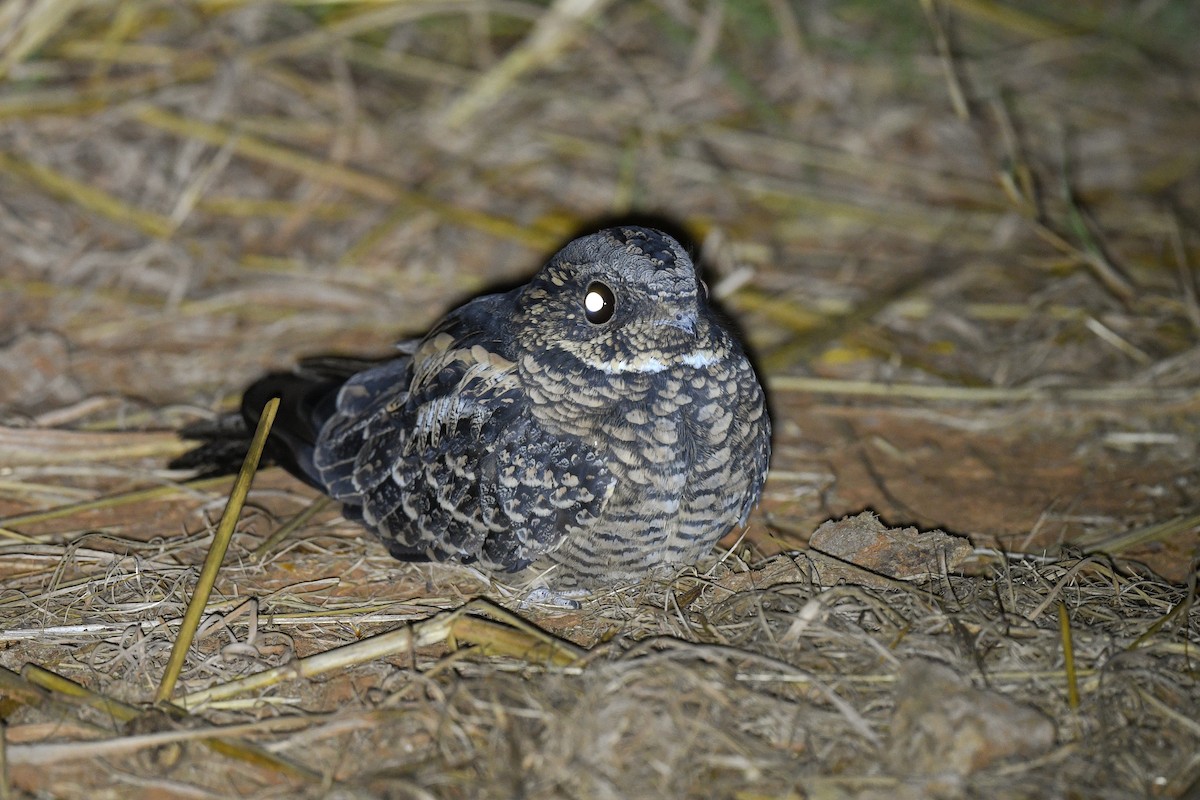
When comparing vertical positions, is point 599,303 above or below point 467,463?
above

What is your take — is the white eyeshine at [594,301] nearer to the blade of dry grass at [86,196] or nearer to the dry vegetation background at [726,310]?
the dry vegetation background at [726,310]

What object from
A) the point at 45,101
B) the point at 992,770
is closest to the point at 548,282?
the point at 992,770

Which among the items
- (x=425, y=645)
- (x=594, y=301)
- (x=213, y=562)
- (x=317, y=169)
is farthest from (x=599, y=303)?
(x=317, y=169)

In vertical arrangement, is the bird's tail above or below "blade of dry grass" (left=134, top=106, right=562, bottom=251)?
below

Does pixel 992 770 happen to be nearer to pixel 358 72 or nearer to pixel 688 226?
pixel 688 226

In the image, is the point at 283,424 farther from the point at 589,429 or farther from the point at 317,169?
the point at 317,169

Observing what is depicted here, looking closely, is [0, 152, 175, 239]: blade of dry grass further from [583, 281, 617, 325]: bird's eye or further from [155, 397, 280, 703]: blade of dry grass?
[583, 281, 617, 325]: bird's eye

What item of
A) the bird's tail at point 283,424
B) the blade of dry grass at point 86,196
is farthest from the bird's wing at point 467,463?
the blade of dry grass at point 86,196

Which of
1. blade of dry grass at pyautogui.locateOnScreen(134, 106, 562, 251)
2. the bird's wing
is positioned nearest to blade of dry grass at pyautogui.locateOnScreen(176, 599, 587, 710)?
the bird's wing
